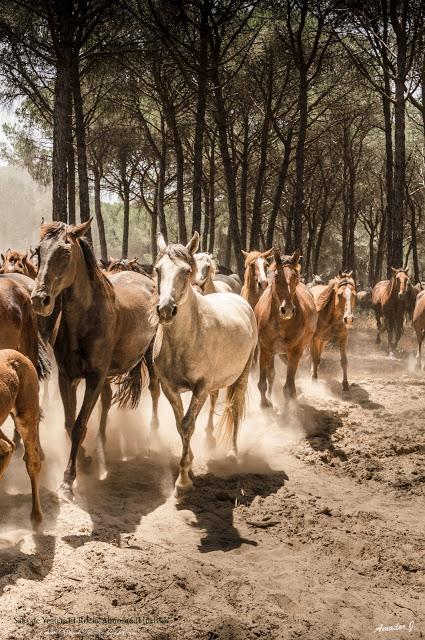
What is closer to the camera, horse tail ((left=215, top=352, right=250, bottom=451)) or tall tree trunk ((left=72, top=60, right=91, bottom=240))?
horse tail ((left=215, top=352, right=250, bottom=451))

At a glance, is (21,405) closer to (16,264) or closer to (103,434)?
(103,434)

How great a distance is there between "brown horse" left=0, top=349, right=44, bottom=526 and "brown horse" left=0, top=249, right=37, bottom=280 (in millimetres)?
4785

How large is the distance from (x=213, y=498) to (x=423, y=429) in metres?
3.40

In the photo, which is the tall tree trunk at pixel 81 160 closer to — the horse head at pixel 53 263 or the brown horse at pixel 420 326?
the brown horse at pixel 420 326

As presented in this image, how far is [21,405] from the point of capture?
14.9 ft

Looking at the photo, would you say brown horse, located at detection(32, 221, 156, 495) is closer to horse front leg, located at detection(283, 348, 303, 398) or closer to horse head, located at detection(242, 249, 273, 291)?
horse front leg, located at detection(283, 348, 303, 398)

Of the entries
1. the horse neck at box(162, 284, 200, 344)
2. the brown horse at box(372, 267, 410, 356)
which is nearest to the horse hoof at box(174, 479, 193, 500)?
the horse neck at box(162, 284, 200, 344)

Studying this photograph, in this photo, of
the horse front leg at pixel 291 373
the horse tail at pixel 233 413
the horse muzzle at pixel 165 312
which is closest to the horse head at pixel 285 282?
the horse front leg at pixel 291 373

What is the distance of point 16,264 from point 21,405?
16.7 feet

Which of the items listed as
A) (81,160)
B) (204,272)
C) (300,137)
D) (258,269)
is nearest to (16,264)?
(204,272)

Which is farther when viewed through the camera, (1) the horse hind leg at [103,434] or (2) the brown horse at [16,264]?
(2) the brown horse at [16,264]

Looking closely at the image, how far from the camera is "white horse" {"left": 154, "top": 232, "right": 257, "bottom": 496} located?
5.39 meters

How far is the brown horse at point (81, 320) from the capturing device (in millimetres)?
5414

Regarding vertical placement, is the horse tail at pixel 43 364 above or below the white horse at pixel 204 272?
below
